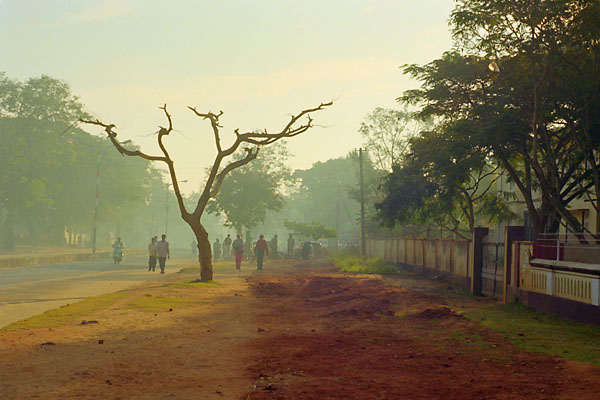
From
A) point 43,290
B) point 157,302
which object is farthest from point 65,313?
point 43,290

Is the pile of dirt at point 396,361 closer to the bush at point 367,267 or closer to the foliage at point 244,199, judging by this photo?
the bush at point 367,267

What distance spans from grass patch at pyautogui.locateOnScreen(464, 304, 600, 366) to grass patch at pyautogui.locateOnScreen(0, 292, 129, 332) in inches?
311

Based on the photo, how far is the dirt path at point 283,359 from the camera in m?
7.35

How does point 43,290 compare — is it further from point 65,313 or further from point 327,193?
point 327,193

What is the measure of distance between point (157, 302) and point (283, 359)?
28.4ft

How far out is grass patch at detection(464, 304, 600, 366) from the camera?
9.86 meters

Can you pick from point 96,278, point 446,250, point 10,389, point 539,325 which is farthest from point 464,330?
point 96,278

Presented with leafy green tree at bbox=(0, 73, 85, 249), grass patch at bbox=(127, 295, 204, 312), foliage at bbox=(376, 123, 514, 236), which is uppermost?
leafy green tree at bbox=(0, 73, 85, 249)

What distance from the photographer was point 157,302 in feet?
57.2

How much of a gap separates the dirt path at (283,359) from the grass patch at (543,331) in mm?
435

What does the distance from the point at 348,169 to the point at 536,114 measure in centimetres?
12143

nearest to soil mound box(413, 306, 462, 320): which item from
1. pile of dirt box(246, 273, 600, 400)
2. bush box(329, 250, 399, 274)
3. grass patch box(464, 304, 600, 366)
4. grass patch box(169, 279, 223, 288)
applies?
pile of dirt box(246, 273, 600, 400)

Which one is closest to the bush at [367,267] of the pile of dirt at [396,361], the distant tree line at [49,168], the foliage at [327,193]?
the pile of dirt at [396,361]

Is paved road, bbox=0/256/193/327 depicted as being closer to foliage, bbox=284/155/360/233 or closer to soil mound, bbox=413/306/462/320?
soil mound, bbox=413/306/462/320
